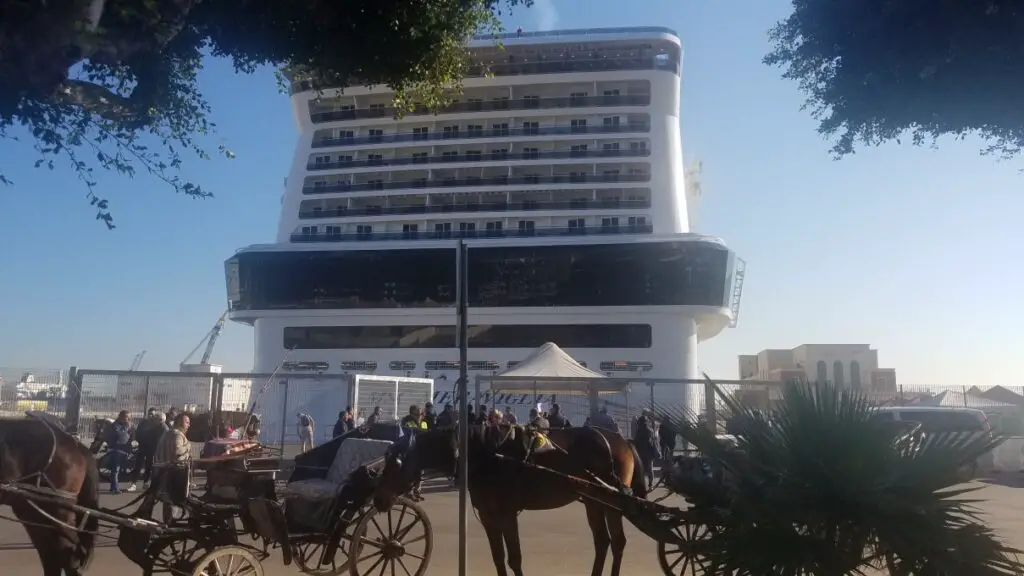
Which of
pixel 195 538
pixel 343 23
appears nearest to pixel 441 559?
pixel 195 538

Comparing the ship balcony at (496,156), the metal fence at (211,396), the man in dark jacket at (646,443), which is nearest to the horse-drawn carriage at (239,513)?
the metal fence at (211,396)

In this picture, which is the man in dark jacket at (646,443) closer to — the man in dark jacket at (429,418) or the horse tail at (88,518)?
the man in dark jacket at (429,418)

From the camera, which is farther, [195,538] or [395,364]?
[395,364]

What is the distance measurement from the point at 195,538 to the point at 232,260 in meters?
45.7

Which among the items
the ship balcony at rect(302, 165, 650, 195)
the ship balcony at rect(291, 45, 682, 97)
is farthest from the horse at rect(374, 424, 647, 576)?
the ship balcony at rect(291, 45, 682, 97)

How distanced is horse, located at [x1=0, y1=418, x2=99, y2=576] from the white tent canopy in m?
13.6

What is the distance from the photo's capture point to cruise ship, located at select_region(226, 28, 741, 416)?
46250 mm

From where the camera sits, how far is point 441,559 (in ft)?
28.9

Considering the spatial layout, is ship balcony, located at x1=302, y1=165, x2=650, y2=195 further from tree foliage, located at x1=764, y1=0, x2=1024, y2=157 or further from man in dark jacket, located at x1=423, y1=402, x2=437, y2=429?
tree foliage, located at x1=764, y1=0, x2=1024, y2=157

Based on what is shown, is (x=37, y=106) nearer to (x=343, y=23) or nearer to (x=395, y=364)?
(x=343, y=23)

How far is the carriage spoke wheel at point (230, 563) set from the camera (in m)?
5.77

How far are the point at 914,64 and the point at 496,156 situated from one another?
43224 mm

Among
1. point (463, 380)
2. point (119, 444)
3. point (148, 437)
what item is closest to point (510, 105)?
point (119, 444)

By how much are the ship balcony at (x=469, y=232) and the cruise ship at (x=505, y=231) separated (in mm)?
90
